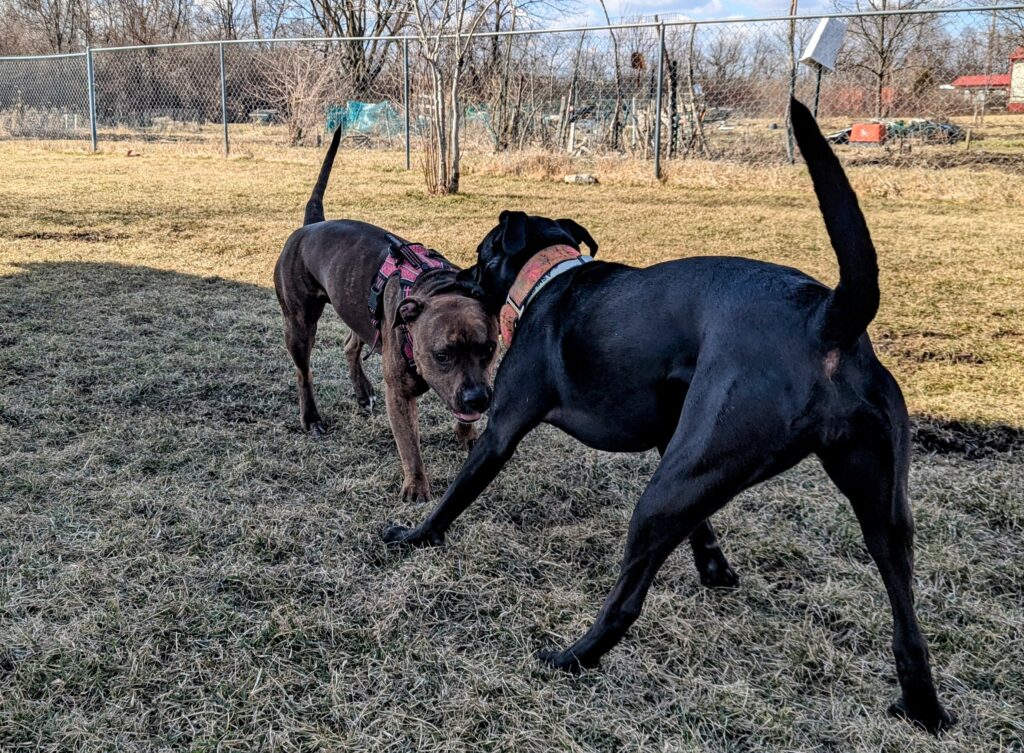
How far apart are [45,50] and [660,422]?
1578 inches

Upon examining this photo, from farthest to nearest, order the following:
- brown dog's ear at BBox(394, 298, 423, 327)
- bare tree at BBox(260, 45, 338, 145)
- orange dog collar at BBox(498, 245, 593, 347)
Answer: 1. bare tree at BBox(260, 45, 338, 145)
2. brown dog's ear at BBox(394, 298, 423, 327)
3. orange dog collar at BBox(498, 245, 593, 347)

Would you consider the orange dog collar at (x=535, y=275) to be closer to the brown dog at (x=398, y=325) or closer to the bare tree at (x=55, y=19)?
the brown dog at (x=398, y=325)

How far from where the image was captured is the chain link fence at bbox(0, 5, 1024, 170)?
11.5 meters

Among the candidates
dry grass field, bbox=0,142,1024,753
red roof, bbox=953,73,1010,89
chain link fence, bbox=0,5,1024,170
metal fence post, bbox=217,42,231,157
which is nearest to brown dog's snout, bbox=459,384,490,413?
dry grass field, bbox=0,142,1024,753

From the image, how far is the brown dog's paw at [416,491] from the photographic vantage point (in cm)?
331

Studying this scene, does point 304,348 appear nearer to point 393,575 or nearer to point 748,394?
point 393,575

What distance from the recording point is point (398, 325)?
3.28 m

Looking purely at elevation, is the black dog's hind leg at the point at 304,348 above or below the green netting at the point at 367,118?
below

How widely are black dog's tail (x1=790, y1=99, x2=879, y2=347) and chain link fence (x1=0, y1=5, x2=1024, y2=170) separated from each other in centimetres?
725

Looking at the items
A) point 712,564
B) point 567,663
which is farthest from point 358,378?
point 567,663

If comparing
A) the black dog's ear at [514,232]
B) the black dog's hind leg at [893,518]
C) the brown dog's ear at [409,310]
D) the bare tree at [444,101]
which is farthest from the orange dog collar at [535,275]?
the bare tree at [444,101]

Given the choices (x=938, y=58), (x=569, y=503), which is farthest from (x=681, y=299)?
(x=938, y=58)

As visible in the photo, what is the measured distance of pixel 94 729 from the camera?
2.01 m

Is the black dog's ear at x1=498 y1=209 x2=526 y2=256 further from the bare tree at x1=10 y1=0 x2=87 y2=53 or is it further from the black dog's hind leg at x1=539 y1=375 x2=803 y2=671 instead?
the bare tree at x1=10 y1=0 x2=87 y2=53
